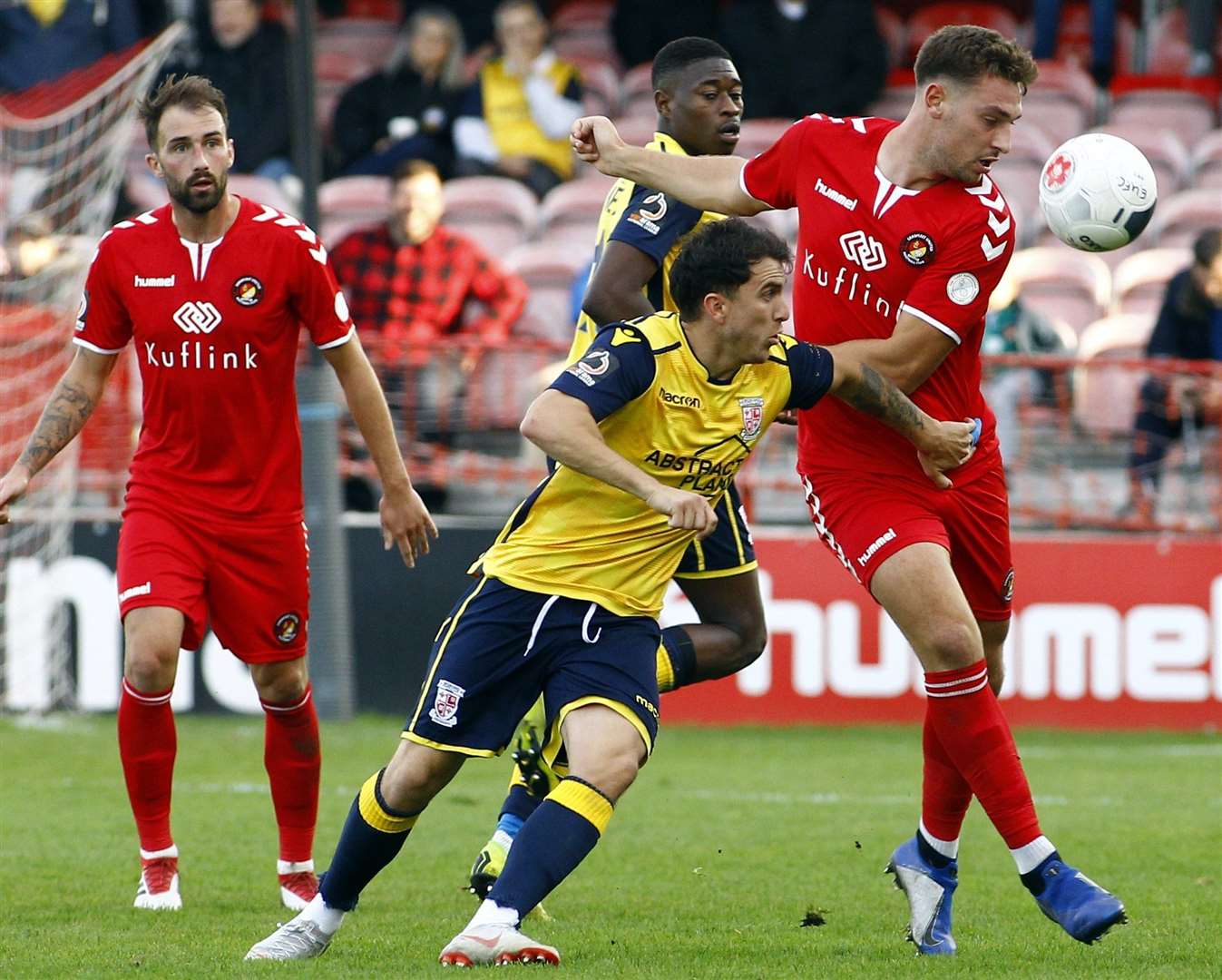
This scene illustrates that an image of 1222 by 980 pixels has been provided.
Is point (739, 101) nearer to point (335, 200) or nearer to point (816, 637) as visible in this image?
point (816, 637)

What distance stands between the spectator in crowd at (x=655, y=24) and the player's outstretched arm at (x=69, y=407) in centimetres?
1103

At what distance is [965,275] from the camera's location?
18.3 feet

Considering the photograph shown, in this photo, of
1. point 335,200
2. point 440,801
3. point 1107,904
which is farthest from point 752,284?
point 335,200

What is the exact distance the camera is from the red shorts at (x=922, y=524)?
220 inches

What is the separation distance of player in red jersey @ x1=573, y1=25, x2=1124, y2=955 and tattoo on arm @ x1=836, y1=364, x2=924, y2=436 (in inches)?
3.7

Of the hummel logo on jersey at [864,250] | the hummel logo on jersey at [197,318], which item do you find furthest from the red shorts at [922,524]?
the hummel logo on jersey at [197,318]

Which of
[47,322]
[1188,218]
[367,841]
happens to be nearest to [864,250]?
[367,841]

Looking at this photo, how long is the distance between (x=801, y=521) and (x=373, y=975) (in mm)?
7533

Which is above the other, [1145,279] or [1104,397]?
[1145,279]

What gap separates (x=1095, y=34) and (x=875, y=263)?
1131cm

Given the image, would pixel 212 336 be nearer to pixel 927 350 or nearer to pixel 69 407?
pixel 69 407

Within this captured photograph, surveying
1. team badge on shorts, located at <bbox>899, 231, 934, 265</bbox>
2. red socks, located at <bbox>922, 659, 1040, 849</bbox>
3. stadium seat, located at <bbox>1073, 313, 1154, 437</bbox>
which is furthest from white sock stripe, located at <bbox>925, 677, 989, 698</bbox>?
stadium seat, located at <bbox>1073, 313, 1154, 437</bbox>

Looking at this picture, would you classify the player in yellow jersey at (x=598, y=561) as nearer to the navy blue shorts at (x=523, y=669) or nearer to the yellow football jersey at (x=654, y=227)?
the navy blue shorts at (x=523, y=669)

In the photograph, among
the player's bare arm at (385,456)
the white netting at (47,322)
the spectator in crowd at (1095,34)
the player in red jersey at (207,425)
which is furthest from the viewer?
the spectator in crowd at (1095,34)
